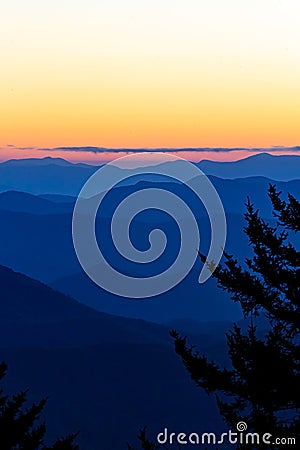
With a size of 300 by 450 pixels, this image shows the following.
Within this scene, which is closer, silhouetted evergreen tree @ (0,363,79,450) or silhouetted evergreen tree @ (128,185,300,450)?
silhouetted evergreen tree @ (128,185,300,450)

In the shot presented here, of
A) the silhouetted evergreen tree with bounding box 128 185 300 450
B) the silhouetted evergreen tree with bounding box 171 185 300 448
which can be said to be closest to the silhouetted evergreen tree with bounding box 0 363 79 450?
the silhouetted evergreen tree with bounding box 128 185 300 450

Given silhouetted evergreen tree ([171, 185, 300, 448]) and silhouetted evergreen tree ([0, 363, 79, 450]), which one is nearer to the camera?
silhouetted evergreen tree ([171, 185, 300, 448])

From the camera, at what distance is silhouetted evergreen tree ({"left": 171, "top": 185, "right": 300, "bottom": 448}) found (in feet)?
44.6

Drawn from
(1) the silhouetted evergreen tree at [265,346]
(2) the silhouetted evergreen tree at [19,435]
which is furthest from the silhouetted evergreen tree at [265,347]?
(2) the silhouetted evergreen tree at [19,435]

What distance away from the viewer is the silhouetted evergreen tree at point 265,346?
13594 mm

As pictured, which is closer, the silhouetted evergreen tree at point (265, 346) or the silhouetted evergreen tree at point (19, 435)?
the silhouetted evergreen tree at point (265, 346)

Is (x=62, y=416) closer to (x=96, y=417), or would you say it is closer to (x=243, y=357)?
(x=96, y=417)

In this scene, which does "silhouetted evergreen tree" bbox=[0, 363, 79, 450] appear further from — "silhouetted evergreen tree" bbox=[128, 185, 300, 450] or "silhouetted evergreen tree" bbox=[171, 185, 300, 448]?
"silhouetted evergreen tree" bbox=[171, 185, 300, 448]

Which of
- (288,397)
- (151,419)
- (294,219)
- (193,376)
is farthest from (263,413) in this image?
(151,419)

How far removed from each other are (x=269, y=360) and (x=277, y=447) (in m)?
1.57

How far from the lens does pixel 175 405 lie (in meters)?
191

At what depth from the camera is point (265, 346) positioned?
1377cm

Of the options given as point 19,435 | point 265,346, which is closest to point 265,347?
point 265,346

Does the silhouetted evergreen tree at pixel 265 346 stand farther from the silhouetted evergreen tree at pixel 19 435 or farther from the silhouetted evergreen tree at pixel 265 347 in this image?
the silhouetted evergreen tree at pixel 19 435
